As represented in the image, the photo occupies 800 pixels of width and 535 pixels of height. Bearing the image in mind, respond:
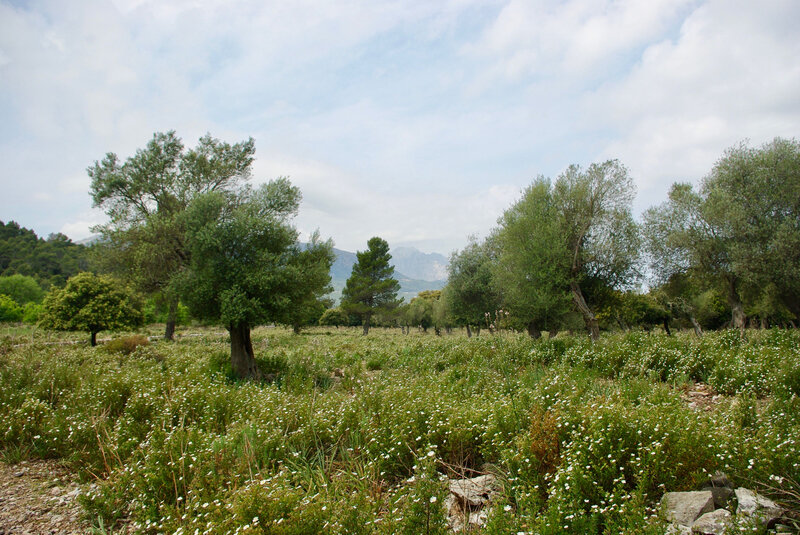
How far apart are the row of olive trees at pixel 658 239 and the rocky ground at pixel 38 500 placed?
17.2 metres

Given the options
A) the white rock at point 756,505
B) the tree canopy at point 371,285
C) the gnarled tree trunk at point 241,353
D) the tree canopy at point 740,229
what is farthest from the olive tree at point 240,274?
the tree canopy at point 371,285

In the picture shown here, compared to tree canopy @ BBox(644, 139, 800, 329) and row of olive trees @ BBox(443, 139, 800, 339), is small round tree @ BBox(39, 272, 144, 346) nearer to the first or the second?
row of olive trees @ BBox(443, 139, 800, 339)

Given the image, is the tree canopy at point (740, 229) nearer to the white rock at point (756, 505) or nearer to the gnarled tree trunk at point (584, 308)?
the gnarled tree trunk at point (584, 308)

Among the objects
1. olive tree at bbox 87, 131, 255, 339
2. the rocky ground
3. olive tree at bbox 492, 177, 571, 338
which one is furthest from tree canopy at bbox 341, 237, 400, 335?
the rocky ground

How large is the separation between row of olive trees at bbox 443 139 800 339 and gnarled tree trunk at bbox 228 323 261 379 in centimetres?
1292

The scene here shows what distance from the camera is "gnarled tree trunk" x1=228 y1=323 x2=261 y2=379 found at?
11781 millimetres

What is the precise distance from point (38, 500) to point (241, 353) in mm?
7627

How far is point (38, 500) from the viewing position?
4.43 meters

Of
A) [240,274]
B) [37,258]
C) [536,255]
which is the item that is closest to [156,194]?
[240,274]

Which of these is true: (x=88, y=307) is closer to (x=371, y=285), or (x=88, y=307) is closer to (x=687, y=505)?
(x=687, y=505)

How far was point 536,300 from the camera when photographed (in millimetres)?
18609

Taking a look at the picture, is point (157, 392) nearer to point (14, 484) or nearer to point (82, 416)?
point (82, 416)

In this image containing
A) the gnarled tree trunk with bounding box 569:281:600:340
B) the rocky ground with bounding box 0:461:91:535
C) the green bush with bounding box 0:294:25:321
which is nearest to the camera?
the rocky ground with bounding box 0:461:91:535

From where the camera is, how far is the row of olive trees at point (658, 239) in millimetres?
16297
